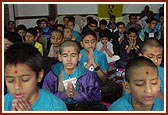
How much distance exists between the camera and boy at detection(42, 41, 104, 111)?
5.49 ft

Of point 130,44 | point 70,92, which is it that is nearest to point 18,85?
point 70,92

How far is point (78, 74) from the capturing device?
5.70ft

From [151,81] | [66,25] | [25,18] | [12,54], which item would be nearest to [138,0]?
[151,81]

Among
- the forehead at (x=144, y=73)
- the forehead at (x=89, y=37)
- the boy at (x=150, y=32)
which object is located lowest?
the forehead at (x=144, y=73)

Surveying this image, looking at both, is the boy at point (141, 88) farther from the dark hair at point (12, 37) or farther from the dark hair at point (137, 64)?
the dark hair at point (12, 37)

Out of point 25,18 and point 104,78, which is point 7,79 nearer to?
point 104,78

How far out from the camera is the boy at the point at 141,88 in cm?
140

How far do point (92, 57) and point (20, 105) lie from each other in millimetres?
670

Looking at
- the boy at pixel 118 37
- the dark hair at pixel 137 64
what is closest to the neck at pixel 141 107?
the dark hair at pixel 137 64

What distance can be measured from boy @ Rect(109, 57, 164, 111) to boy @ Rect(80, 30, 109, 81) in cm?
44

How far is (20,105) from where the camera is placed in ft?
4.62

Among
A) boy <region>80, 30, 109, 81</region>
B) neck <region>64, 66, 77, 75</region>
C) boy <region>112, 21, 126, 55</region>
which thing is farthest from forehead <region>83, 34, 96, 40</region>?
neck <region>64, 66, 77, 75</region>

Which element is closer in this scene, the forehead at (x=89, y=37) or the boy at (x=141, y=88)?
the boy at (x=141, y=88)

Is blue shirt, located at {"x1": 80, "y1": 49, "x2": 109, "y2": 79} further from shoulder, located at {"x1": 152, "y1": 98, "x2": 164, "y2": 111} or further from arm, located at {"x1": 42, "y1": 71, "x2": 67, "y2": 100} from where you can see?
shoulder, located at {"x1": 152, "y1": 98, "x2": 164, "y2": 111}
